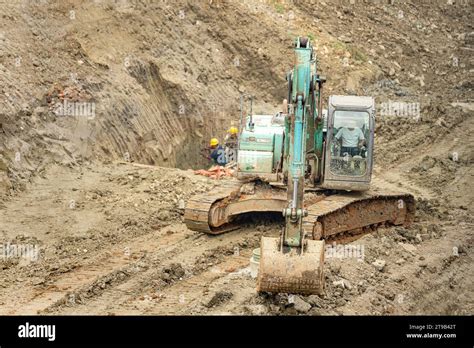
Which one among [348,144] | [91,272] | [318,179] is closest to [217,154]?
[318,179]

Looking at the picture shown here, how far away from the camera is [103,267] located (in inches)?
613

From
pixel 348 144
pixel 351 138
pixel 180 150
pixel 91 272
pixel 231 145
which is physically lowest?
pixel 91 272

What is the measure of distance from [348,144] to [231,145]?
544 centimetres

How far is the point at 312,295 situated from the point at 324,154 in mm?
4281

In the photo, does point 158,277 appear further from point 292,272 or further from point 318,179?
point 318,179

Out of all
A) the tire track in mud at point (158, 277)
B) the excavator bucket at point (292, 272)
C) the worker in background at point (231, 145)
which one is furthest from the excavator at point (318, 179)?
the worker in background at point (231, 145)

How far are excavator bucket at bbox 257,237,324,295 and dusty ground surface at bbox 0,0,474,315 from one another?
2.03 feet

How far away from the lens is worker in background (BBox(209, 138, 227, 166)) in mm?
21500

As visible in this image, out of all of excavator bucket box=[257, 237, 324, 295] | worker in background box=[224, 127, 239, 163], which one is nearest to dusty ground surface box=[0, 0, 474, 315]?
excavator bucket box=[257, 237, 324, 295]

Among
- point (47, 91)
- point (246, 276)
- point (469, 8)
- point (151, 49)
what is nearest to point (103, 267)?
point (246, 276)

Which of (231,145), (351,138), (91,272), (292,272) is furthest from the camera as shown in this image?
(231,145)

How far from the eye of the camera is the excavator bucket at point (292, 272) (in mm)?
12500

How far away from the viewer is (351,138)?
55.6 ft

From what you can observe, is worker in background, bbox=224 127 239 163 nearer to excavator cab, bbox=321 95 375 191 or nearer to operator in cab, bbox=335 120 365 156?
excavator cab, bbox=321 95 375 191
